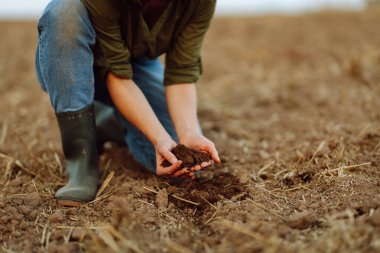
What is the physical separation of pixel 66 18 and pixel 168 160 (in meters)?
0.63

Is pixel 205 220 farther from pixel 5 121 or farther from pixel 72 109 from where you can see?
pixel 5 121

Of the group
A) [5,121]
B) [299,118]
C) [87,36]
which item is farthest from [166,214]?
[5,121]

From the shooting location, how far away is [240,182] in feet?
5.70

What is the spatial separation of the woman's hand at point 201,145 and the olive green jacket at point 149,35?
0.97 ft

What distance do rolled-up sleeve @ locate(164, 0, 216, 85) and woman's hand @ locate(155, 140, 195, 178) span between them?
0.37m

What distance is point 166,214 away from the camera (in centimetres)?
155

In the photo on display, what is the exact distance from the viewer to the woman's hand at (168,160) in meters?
1.58

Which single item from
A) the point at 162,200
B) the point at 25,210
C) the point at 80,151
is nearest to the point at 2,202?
the point at 25,210

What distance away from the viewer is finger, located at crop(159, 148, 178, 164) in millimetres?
1589

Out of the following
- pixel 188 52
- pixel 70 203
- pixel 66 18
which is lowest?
pixel 70 203

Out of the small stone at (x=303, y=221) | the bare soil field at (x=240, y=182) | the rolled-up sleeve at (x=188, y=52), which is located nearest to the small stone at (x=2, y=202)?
the bare soil field at (x=240, y=182)

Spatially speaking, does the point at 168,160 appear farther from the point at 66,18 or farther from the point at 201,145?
the point at 66,18

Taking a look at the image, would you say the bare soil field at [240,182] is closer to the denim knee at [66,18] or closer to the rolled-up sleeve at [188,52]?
the rolled-up sleeve at [188,52]

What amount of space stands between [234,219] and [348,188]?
1.45 ft
